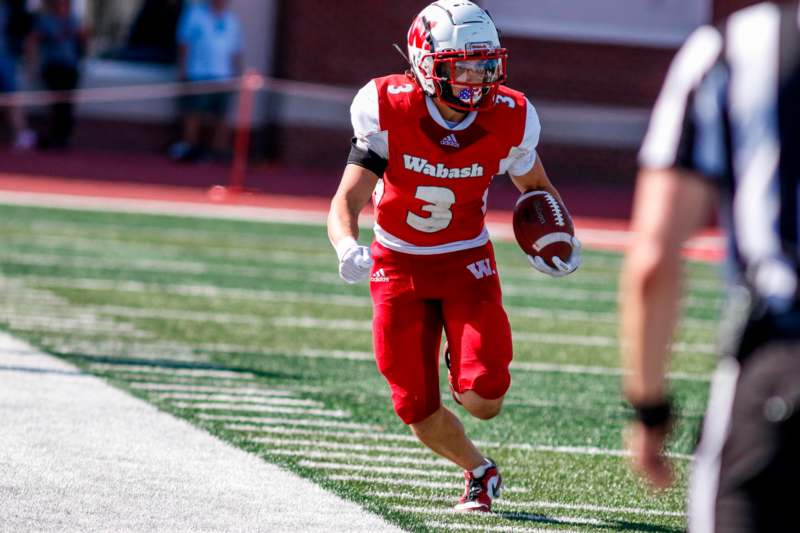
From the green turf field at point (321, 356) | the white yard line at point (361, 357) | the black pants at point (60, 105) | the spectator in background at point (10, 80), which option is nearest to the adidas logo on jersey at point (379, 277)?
the green turf field at point (321, 356)

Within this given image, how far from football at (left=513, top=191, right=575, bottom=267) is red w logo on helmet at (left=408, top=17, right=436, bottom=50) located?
0.65 meters

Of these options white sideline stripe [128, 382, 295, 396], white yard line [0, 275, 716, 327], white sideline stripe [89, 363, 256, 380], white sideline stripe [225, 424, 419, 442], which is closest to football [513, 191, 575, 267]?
white sideline stripe [225, 424, 419, 442]

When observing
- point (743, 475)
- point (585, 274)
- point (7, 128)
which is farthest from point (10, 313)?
point (7, 128)

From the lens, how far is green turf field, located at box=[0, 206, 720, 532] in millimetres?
5887

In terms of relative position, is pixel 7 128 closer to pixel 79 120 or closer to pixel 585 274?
pixel 79 120

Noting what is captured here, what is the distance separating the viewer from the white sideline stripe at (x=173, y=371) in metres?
8.06

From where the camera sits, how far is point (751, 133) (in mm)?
2703

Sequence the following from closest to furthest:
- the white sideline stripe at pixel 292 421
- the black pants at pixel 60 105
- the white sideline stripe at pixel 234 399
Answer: the white sideline stripe at pixel 292 421
the white sideline stripe at pixel 234 399
the black pants at pixel 60 105

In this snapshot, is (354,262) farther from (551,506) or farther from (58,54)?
(58,54)

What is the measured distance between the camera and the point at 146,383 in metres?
7.72

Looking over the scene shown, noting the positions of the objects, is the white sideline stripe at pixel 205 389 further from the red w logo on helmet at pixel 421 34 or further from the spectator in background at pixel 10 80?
the spectator in background at pixel 10 80

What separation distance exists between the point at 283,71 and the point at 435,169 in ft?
54.6

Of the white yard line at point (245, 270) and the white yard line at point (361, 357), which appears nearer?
the white yard line at point (361, 357)

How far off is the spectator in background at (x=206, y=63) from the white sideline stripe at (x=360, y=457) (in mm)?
14285
